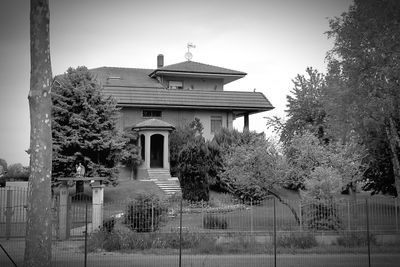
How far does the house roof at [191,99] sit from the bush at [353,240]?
75.6 feet

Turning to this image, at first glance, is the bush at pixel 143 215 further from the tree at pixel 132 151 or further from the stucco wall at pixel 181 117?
the stucco wall at pixel 181 117

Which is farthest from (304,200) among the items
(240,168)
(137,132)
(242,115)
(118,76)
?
(118,76)

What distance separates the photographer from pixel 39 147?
36.6ft

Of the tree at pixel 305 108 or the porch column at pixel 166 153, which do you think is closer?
the porch column at pixel 166 153

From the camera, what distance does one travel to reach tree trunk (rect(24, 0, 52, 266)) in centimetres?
1111

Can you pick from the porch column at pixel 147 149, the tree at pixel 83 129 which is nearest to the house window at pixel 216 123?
the porch column at pixel 147 149

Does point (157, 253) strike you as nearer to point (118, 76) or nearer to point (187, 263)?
point (187, 263)

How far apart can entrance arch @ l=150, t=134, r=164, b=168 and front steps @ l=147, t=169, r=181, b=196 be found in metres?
3.52

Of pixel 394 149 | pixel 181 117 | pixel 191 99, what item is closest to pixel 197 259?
pixel 394 149

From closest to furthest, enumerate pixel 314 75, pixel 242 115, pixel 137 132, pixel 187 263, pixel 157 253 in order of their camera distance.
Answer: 1. pixel 187 263
2. pixel 157 253
3. pixel 137 132
4. pixel 242 115
5. pixel 314 75

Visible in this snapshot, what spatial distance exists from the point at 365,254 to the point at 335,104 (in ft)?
30.1

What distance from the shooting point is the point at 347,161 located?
2388 cm

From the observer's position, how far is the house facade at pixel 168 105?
1474 inches

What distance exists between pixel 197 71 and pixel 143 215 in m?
28.1
